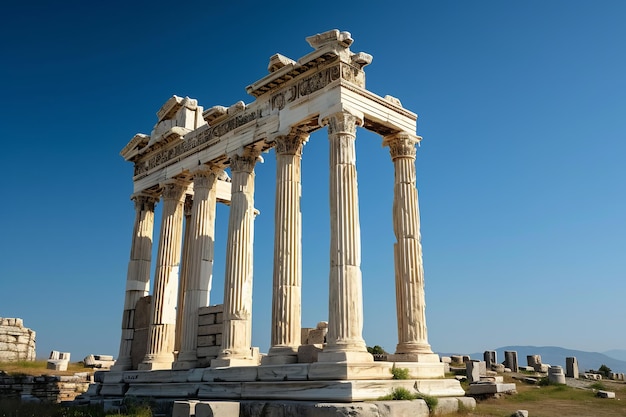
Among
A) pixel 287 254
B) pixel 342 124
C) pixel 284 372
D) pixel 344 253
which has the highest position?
pixel 342 124

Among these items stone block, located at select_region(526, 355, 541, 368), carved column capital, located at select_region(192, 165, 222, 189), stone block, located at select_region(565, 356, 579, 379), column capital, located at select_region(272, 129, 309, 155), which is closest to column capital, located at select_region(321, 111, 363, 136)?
column capital, located at select_region(272, 129, 309, 155)

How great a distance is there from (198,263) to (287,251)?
4.87m

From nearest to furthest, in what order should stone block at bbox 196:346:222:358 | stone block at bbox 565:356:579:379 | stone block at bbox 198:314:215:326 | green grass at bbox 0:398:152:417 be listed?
green grass at bbox 0:398:152:417 < stone block at bbox 196:346:222:358 < stone block at bbox 198:314:215:326 < stone block at bbox 565:356:579:379

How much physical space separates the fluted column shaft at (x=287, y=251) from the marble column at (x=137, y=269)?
9538 mm

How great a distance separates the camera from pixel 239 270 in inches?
726

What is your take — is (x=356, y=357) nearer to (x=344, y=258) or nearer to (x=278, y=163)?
(x=344, y=258)

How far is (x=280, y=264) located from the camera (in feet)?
55.5

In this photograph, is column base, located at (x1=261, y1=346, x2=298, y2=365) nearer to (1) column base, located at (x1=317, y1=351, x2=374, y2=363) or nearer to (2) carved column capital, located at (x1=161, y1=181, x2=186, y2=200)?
(1) column base, located at (x1=317, y1=351, x2=374, y2=363)

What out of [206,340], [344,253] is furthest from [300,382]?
[206,340]

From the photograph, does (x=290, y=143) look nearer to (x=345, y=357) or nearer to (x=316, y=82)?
(x=316, y=82)

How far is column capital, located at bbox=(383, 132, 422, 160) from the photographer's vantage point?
1808 cm

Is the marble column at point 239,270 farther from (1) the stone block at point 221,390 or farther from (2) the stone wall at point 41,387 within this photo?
(2) the stone wall at point 41,387

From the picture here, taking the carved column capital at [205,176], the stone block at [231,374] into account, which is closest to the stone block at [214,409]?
the stone block at [231,374]

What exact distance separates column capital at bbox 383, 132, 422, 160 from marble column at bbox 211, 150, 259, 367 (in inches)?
193
